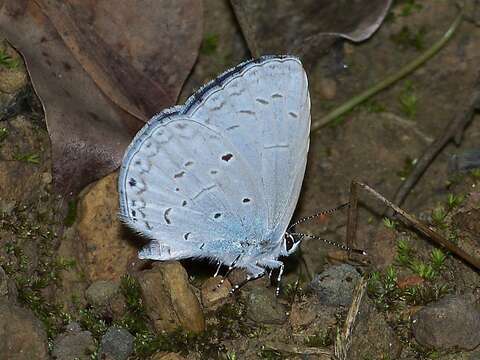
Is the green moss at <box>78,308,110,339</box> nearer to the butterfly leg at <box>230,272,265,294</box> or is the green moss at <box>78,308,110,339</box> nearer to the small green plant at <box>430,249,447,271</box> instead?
the butterfly leg at <box>230,272,265,294</box>

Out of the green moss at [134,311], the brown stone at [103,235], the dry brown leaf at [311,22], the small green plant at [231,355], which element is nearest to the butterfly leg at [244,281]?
the small green plant at [231,355]

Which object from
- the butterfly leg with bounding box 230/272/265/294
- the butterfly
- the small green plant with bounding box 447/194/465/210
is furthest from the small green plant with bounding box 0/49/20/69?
the small green plant with bounding box 447/194/465/210

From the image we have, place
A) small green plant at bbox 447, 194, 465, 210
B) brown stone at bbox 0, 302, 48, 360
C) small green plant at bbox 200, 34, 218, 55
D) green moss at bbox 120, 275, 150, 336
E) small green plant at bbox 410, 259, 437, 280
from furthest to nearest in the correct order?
small green plant at bbox 200, 34, 218, 55 → small green plant at bbox 447, 194, 465, 210 → small green plant at bbox 410, 259, 437, 280 → green moss at bbox 120, 275, 150, 336 → brown stone at bbox 0, 302, 48, 360

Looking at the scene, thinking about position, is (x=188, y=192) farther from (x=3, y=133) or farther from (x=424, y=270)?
(x=424, y=270)

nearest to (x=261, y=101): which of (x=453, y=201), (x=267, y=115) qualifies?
(x=267, y=115)

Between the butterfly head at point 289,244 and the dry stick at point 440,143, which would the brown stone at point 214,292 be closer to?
the butterfly head at point 289,244

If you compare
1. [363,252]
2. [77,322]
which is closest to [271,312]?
[363,252]

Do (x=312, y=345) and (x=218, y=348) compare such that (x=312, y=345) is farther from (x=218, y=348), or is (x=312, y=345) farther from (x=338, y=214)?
(x=338, y=214)
